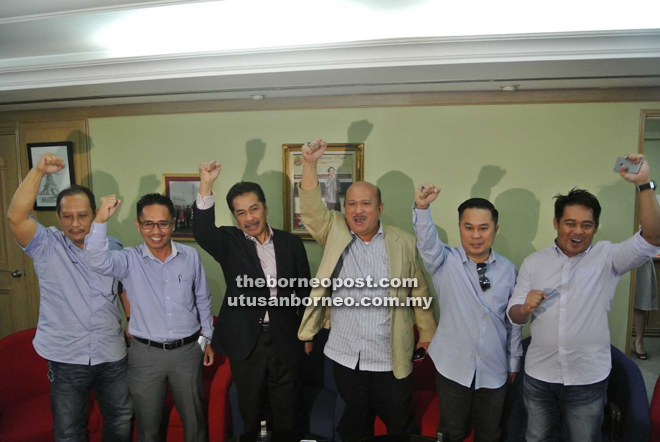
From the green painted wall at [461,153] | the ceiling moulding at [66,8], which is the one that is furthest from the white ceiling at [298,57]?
the green painted wall at [461,153]

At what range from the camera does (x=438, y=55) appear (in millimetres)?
1993

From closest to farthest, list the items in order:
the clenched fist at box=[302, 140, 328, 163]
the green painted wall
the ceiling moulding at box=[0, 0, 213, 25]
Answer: the ceiling moulding at box=[0, 0, 213, 25]
the clenched fist at box=[302, 140, 328, 163]
the green painted wall

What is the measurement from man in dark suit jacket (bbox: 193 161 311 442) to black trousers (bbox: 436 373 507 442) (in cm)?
82

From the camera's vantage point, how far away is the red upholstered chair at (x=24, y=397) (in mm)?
2309

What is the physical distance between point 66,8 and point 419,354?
2599mm

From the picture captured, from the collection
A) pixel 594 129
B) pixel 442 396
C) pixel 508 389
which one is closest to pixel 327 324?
pixel 442 396

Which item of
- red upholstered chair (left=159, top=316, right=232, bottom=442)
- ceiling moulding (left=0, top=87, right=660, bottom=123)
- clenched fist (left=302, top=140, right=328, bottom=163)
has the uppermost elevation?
ceiling moulding (left=0, top=87, right=660, bottom=123)

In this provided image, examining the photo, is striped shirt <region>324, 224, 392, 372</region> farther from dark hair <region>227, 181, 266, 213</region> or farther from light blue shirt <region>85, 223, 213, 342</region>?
light blue shirt <region>85, 223, 213, 342</region>

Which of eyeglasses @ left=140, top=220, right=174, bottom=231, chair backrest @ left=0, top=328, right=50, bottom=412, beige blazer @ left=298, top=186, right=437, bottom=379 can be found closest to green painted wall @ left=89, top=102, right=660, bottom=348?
beige blazer @ left=298, top=186, right=437, bottom=379

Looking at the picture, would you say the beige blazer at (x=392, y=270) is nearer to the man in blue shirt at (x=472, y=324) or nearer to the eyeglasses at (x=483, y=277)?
the man in blue shirt at (x=472, y=324)

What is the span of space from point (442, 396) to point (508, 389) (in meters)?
0.36

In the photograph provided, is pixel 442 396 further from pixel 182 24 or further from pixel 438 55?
pixel 182 24

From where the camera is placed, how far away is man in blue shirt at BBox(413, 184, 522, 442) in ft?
6.31

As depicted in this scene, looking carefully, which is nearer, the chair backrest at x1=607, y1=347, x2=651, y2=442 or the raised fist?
the raised fist
